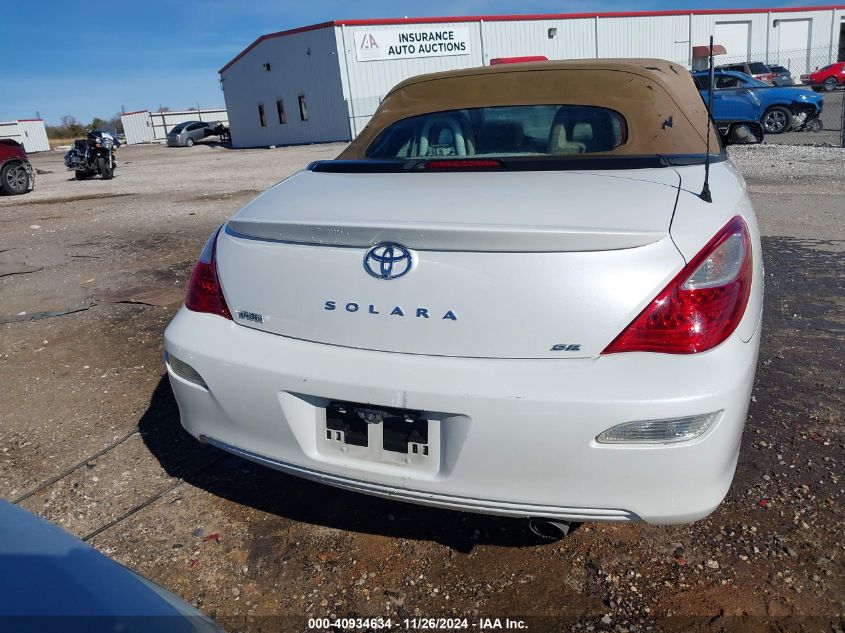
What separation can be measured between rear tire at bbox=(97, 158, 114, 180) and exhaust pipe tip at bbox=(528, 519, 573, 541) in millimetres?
20549

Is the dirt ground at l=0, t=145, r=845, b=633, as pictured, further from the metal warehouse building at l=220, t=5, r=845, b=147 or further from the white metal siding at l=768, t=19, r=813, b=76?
the white metal siding at l=768, t=19, r=813, b=76

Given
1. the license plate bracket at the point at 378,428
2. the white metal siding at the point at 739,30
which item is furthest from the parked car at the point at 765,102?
the white metal siding at the point at 739,30

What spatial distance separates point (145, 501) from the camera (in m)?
2.74

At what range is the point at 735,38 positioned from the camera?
36.8 metres

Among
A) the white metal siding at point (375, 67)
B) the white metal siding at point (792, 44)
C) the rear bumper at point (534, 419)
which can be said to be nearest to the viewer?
the rear bumper at point (534, 419)

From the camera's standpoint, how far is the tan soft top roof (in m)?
2.79

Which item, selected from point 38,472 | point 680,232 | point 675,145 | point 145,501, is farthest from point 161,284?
point 680,232

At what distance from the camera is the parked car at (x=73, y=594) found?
3.71 feet

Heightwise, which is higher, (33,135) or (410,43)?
(410,43)

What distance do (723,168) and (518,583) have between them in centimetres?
174

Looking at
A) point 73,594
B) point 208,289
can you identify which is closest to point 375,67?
point 208,289

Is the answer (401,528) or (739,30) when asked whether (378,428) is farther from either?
(739,30)

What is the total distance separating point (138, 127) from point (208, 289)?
202ft

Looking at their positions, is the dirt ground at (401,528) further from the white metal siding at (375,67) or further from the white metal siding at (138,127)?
the white metal siding at (138,127)
